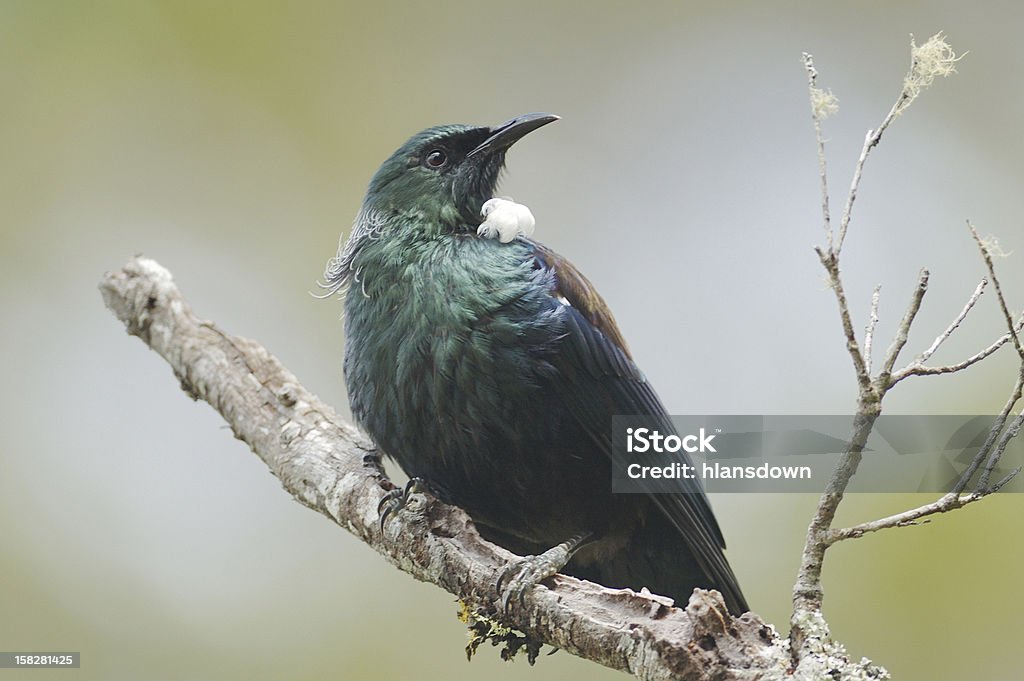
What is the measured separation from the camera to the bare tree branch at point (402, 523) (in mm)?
2367

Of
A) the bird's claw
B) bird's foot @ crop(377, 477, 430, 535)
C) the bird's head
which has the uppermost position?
the bird's head

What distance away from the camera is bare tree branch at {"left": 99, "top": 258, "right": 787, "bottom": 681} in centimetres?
237

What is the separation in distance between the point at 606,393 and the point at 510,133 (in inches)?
43.7

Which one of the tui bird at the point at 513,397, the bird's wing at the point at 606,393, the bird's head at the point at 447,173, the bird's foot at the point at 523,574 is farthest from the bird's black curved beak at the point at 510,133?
the bird's foot at the point at 523,574

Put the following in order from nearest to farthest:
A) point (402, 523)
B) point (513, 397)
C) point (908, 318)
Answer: point (908, 318), point (513, 397), point (402, 523)

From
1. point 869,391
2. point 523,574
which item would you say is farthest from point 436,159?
point 869,391

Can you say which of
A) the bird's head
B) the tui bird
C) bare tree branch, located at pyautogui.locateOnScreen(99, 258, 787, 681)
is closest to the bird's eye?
the bird's head

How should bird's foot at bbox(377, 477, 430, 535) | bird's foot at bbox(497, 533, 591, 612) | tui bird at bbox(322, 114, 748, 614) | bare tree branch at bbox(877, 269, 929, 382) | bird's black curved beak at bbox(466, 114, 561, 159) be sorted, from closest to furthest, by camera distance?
bare tree branch at bbox(877, 269, 929, 382), bird's foot at bbox(497, 533, 591, 612), tui bird at bbox(322, 114, 748, 614), bird's foot at bbox(377, 477, 430, 535), bird's black curved beak at bbox(466, 114, 561, 159)

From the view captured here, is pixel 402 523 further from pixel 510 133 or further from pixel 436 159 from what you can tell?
pixel 510 133

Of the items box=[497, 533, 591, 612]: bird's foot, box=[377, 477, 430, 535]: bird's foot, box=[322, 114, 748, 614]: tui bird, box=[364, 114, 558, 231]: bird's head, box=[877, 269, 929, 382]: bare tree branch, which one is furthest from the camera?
box=[364, 114, 558, 231]: bird's head

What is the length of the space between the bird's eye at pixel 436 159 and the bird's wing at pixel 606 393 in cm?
56

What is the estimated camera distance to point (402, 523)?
11.1 ft

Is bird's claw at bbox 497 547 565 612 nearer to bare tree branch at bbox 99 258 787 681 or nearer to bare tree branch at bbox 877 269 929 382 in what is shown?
bare tree branch at bbox 99 258 787 681

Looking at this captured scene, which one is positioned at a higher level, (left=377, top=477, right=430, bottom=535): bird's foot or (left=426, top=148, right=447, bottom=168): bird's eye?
(left=426, top=148, right=447, bottom=168): bird's eye
